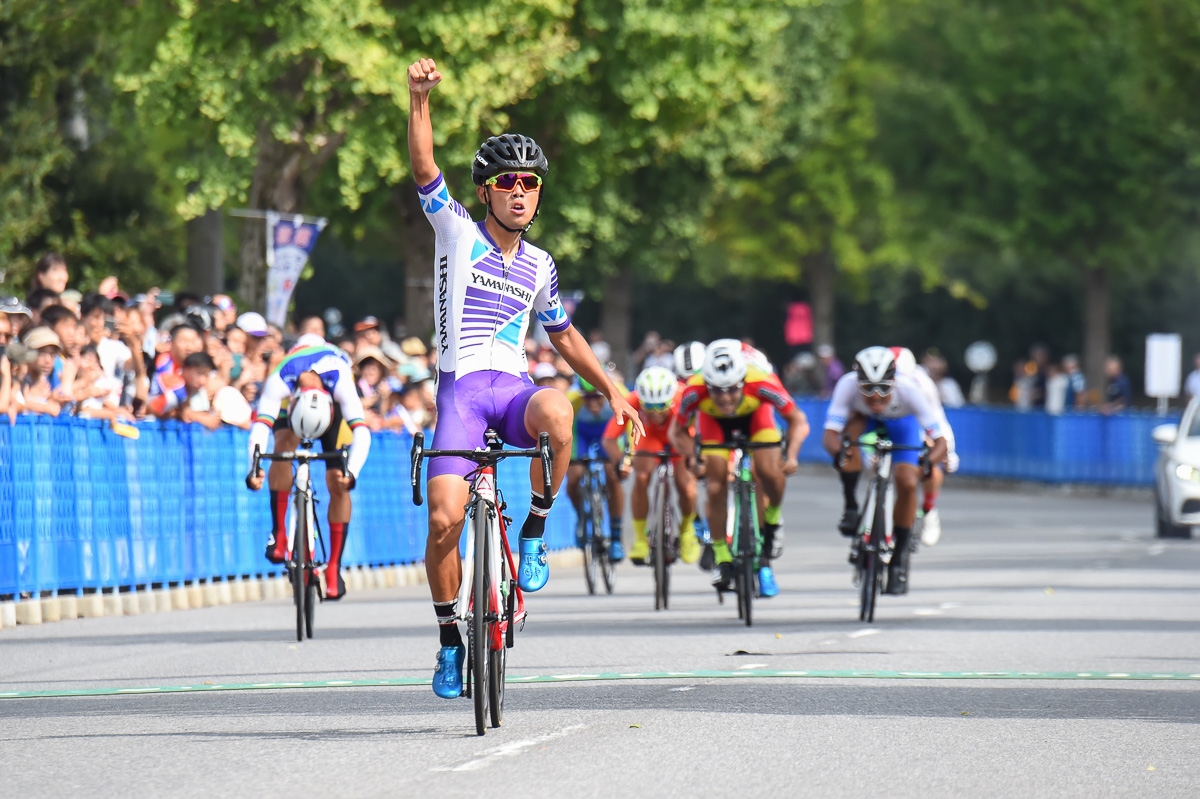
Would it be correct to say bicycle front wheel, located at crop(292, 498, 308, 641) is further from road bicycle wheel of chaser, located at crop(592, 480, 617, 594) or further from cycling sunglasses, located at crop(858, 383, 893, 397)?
road bicycle wheel of chaser, located at crop(592, 480, 617, 594)

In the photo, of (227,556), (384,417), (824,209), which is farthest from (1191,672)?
(824,209)

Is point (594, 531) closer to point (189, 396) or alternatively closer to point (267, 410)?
point (189, 396)

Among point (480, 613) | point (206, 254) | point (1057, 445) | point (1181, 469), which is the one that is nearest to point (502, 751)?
point (480, 613)

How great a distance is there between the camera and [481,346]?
8492mm

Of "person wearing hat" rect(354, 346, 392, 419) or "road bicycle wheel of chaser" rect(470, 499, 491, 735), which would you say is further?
"person wearing hat" rect(354, 346, 392, 419)

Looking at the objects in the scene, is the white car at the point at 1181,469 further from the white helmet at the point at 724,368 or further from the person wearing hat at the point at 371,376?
the white helmet at the point at 724,368

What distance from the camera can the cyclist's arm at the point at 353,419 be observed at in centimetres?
1345

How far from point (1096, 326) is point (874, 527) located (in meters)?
32.5

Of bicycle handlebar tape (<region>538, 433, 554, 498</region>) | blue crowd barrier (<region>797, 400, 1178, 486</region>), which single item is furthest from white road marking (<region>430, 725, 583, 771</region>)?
blue crowd barrier (<region>797, 400, 1178, 486</region>)

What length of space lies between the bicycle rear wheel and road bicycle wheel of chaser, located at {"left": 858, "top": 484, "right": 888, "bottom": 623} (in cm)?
353

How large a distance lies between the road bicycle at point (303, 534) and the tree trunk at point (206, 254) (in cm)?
1620

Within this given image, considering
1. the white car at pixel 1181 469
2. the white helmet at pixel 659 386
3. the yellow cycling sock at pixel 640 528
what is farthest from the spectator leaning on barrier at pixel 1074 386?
the white helmet at pixel 659 386

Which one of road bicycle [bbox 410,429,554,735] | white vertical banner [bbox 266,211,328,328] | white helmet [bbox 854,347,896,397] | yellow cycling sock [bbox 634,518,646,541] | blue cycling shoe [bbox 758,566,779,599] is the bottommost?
blue cycling shoe [bbox 758,566,779,599]

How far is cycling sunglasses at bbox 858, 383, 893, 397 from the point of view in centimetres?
1378
